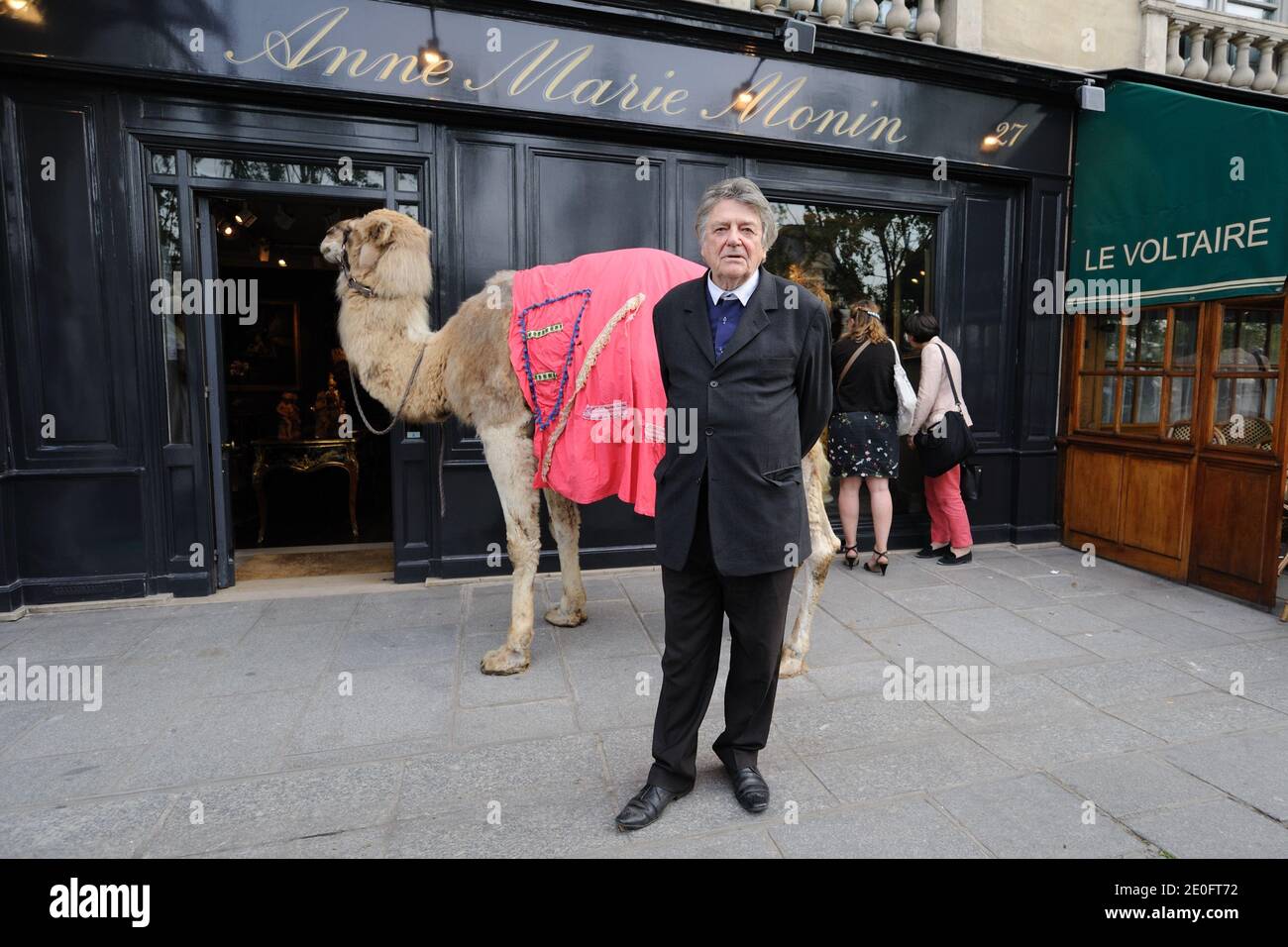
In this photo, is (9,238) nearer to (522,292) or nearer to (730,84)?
(522,292)

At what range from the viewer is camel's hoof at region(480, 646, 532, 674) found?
3.82 meters

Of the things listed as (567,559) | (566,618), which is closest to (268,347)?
(567,559)

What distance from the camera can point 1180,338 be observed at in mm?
5633

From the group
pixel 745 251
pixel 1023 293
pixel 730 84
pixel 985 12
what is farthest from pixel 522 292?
pixel 985 12

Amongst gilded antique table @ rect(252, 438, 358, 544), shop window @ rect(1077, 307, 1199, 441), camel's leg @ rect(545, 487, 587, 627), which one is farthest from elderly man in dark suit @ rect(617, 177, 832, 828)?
gilded antique table @ rect(252, 438, 358, 544)

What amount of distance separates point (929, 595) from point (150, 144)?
6.28m

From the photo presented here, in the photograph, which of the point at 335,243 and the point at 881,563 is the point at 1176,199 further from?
the point at 335,243

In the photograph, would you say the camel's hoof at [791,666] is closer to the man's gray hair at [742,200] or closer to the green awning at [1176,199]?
the man's gray hair at [742,200]

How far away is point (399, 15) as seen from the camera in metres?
4.90

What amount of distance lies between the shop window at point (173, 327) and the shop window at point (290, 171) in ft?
1.01

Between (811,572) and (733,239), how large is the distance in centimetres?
213

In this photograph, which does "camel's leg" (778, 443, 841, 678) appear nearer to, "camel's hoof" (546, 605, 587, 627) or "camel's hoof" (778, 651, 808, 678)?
"camel's hoof" (778, 651, 808, 678)

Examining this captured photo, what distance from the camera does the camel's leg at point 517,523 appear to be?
3857 millimetres

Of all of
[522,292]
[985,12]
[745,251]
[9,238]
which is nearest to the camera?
[745,251]
